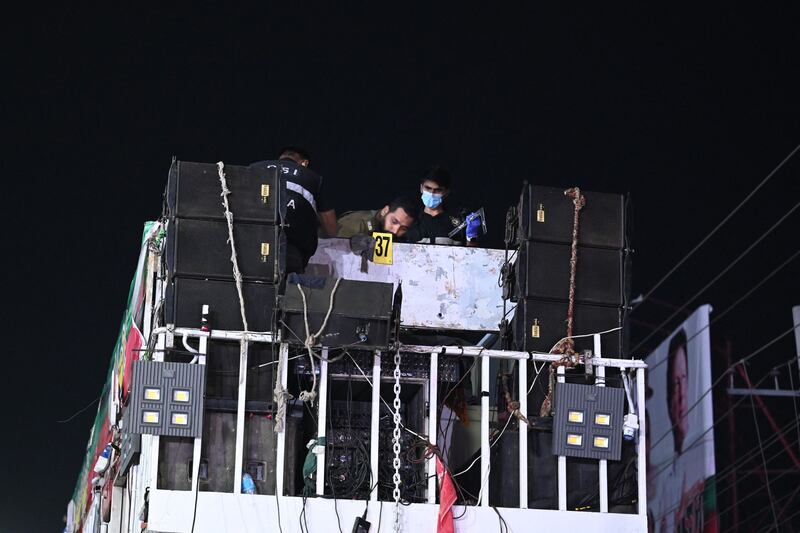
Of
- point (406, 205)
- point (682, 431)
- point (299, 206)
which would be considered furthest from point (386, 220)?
point (682, 431)

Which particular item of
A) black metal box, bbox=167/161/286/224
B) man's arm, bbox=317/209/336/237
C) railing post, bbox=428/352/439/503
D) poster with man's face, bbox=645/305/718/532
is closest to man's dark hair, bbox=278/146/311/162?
man's arm, bbox=317/209/336/237

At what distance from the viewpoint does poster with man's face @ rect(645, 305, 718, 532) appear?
11.0m

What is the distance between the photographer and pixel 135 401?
5.87 metres

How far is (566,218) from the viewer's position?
260 inches

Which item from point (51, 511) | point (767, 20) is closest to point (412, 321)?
point (767, 20)

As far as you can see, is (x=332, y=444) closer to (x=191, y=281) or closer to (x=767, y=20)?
(x=191, y=281)

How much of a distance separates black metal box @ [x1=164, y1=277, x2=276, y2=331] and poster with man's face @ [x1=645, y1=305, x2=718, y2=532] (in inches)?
234

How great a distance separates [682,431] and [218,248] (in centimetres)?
685

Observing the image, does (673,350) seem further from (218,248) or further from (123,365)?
(218,248)

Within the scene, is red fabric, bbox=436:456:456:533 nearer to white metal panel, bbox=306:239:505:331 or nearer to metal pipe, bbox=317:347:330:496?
metal pipe, bbox=317:347:330:496

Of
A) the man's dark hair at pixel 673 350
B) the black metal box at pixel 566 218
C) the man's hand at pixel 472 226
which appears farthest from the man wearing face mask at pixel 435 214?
the man's dark hair at pixel 673 350

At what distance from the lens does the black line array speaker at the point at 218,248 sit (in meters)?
6.14

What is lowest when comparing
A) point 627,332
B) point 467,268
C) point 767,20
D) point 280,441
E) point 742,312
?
point 280,441

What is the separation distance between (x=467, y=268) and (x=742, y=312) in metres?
5.11
